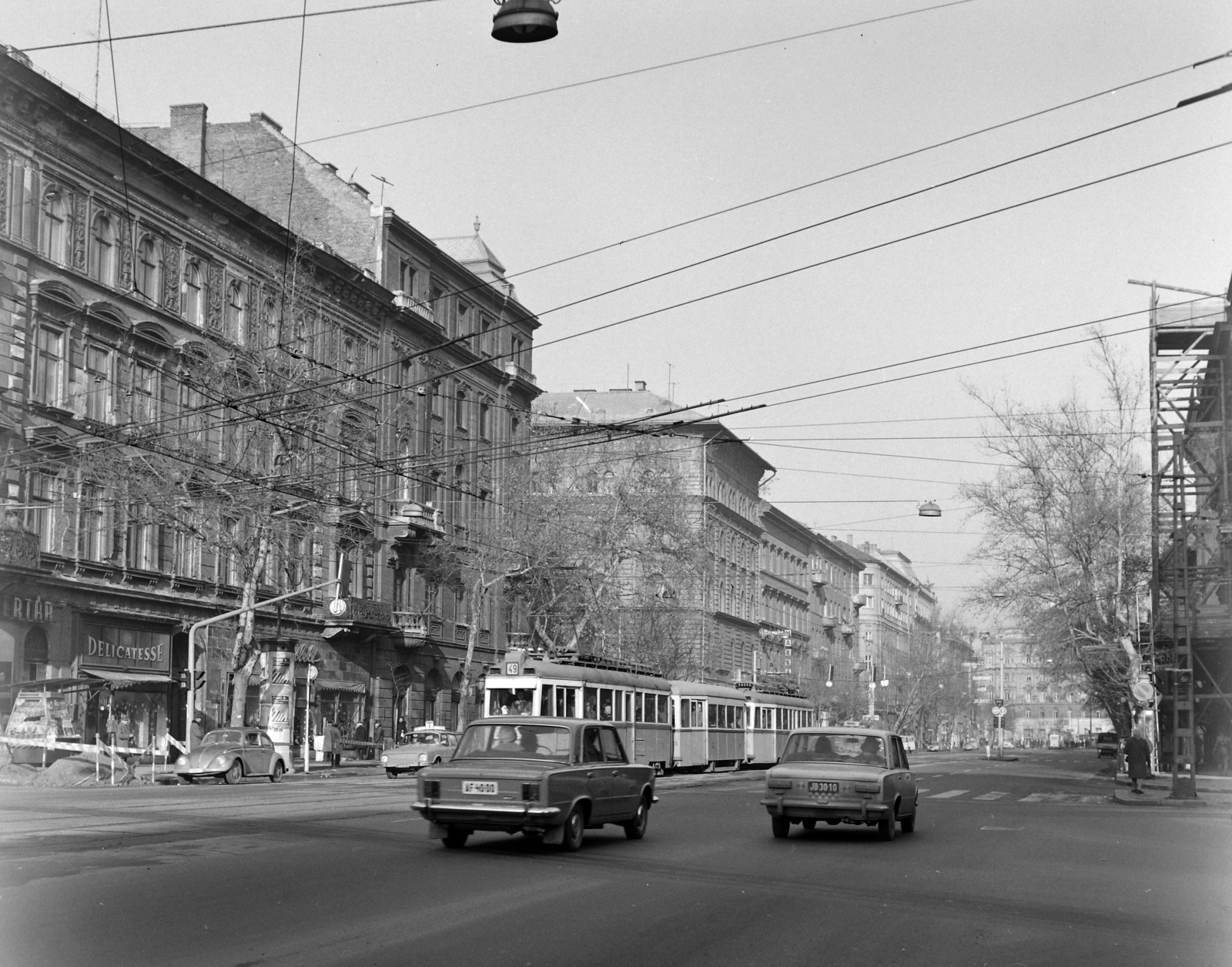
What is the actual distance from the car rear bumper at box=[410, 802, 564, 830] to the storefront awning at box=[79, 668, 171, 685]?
2340 cm

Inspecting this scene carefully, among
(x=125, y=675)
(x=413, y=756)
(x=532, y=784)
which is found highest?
(x=125, y=675)

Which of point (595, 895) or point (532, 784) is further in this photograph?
point (532, 784)

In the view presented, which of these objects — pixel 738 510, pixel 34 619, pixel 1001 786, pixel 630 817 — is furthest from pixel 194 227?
pixel 738 510

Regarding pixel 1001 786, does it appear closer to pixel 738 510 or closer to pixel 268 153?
pixel 268 153

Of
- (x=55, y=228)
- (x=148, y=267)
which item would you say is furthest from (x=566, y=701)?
(x=148, y=267)

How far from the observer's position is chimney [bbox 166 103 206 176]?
54.8 m

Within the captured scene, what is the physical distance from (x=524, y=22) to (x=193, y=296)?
35332 millimetres

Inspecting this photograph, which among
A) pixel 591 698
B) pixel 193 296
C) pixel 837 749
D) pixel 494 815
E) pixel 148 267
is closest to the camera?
pixel 494 815

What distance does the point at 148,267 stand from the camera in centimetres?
4412

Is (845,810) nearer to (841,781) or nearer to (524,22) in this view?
(841,781)

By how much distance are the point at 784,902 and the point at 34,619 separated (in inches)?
1178

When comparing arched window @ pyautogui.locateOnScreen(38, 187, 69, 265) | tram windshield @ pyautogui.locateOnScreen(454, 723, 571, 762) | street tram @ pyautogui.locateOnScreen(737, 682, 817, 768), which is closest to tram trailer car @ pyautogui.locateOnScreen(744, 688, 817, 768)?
street tram @ pyautogui.locateOnScreen(737, 682, 817, 768)

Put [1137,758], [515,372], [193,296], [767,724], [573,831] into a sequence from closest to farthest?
[573,831], [1137,758], [193,296], [767,724], [515,372]

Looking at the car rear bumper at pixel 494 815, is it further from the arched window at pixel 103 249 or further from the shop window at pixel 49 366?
the arched window at pixel 103 249
